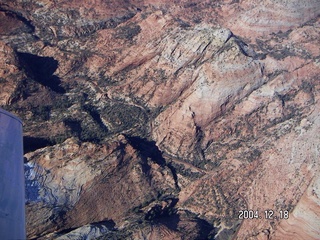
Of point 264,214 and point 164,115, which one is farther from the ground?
point 164,115

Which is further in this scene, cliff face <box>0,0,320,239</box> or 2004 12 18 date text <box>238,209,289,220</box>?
2004 12 18 date text <box>238,209,289,220</box>

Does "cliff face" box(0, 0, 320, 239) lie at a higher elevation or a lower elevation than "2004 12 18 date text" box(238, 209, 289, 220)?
higher

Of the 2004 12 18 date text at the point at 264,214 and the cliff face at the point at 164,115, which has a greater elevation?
the cliff face at the point at 164,115

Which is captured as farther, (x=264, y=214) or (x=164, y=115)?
(x=164, y=115)

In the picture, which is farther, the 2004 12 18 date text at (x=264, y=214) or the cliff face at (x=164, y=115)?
the 2004 12 18 date text at (x=264, y=214)

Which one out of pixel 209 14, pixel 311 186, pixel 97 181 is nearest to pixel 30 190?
pixel 97 181
